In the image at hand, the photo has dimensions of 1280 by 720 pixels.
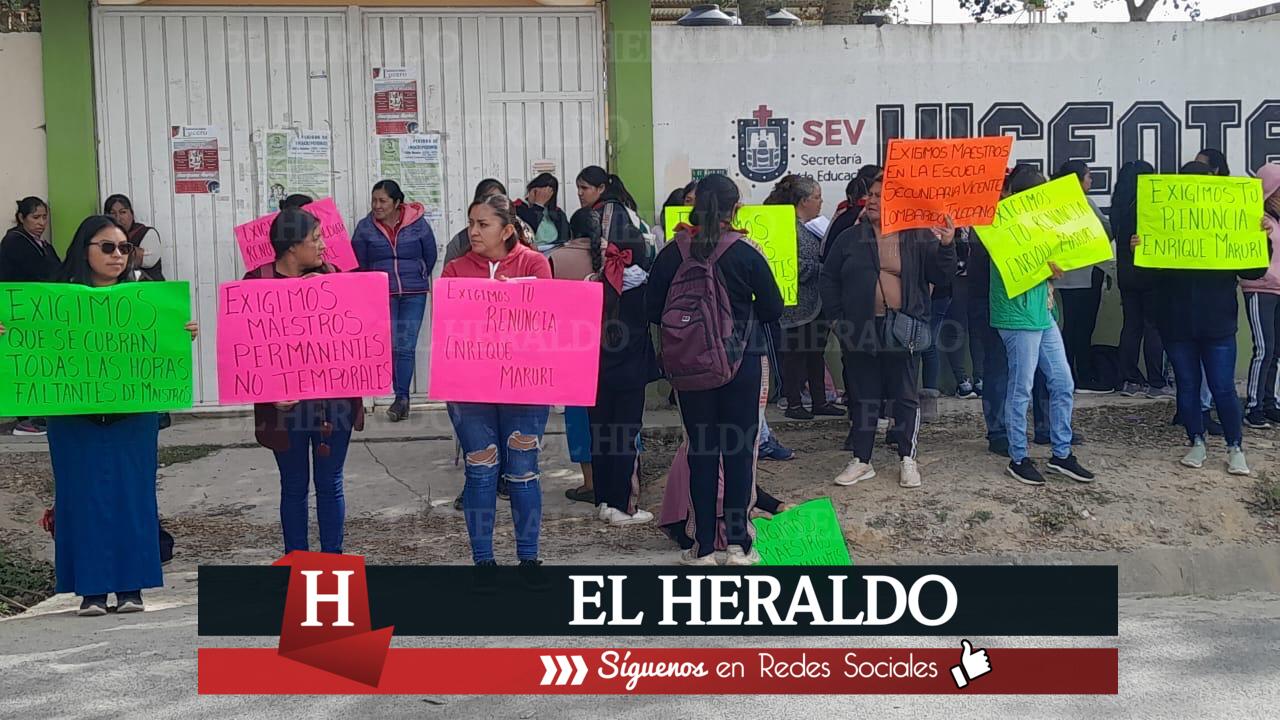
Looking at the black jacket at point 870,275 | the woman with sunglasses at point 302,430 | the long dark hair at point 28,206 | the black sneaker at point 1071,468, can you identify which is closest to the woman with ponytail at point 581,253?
the woman with sunglasses at point 302,430

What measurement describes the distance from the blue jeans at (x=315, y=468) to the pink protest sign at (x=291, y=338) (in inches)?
4.0

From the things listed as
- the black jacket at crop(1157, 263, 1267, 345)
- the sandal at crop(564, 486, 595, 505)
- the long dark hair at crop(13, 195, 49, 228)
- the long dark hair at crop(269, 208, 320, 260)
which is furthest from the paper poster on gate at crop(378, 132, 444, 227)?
the black jacket at crop(1157, 263, 1267, 345)

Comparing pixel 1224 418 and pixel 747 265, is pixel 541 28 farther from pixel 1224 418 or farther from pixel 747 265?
pixel 1224 418

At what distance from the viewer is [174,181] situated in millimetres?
10812

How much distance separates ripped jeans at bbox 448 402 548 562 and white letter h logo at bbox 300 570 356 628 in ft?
2.07

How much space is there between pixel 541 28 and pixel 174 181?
3.12 m

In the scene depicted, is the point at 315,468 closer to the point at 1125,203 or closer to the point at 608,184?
the point at 608,184

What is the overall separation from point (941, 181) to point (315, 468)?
12.5 ft

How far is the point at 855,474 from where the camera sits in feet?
27.5

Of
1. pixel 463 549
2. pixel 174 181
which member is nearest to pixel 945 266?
pixel 463 549

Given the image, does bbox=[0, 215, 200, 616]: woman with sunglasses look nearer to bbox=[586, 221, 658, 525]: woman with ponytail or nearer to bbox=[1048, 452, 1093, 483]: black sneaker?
bbox=[586, 221, 658, 525]: woman with ponytail

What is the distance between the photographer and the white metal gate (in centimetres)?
1075

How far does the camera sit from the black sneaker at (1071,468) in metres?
8.34

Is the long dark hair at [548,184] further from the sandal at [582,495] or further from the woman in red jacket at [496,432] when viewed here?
the woman in red jacket at [496,432]
